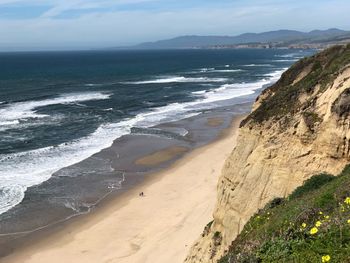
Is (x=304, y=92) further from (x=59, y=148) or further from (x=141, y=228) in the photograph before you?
(x=59, y=148)

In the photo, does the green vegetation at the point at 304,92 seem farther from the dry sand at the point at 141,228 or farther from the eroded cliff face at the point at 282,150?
the dry sand at the point at 141,228

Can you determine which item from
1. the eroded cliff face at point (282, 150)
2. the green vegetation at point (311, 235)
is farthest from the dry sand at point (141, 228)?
the green vegetation at point (311, 235)

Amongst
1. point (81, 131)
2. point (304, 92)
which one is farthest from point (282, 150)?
point (81, 131)

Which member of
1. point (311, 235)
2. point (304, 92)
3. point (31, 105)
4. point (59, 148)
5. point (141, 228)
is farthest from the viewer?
point (31, 105)

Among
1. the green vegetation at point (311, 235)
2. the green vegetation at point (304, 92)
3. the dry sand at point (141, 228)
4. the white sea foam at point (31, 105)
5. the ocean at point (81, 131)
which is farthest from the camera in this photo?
the white sea foam at point (31, 105)

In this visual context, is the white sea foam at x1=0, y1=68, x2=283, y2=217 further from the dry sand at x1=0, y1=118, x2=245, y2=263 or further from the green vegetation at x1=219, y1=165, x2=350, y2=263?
the green vegetation at x1=219, y1=165, x2=350, y2=263

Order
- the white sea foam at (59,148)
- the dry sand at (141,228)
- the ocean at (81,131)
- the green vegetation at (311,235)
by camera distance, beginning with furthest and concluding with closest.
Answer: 1. the white sea foam at (59,148)
2. the ocean at (81,131)
3. the dry sand at (141,228)
4. the green vegetation at (311,235)

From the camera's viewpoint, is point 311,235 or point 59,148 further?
point 59,148
